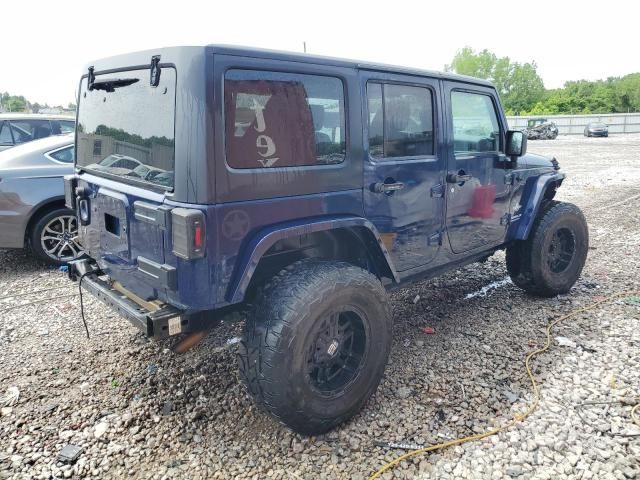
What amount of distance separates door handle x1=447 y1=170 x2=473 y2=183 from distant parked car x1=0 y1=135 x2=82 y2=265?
12.5 ft

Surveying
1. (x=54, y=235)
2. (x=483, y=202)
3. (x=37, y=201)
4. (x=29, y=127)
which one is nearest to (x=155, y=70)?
(x=483, y=202)

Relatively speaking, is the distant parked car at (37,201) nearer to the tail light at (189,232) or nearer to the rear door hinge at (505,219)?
the tail light at (189,232)

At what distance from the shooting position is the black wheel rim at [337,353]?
9.06ft

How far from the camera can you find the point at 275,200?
101 inches

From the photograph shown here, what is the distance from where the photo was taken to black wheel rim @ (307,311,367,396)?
276 centimetres

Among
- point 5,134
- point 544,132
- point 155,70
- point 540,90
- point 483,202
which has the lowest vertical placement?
point 483,202

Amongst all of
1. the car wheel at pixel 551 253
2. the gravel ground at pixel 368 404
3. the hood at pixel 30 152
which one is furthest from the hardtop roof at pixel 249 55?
the hood at pixel 30 152

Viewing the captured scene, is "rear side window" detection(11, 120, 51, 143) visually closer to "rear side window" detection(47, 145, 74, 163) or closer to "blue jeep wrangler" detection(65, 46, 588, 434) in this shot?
"rear side window" detection(47, 145, 74, 163)

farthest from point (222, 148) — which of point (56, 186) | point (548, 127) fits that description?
point (548, 127)

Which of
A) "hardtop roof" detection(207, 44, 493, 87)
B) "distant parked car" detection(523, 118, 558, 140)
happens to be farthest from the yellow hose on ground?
"distant parked car" detection(523, 118, 558, 140)

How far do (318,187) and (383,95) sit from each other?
2.75ft

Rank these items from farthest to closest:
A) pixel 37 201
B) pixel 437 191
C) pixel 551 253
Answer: pixel 37 201
pixel 551 253
pixel 437 191

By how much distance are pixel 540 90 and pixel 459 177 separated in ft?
267

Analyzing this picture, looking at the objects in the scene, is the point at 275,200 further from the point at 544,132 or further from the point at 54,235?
the point at 544,132
